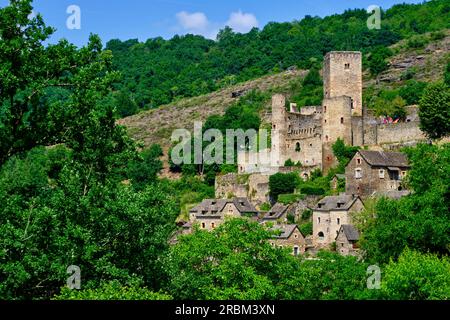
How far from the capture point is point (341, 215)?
61.2m

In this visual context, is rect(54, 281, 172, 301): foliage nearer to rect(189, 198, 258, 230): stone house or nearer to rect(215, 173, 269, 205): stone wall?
rect(189, 198, 258, 230): stone house

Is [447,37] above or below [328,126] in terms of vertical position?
above

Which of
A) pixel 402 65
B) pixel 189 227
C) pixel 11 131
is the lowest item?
pixel 189 227

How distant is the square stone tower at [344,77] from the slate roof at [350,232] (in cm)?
2230

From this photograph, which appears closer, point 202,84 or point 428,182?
point 428,182

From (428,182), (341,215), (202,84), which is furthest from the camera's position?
(202,84)

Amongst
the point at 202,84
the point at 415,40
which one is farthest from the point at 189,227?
the point at 202,84

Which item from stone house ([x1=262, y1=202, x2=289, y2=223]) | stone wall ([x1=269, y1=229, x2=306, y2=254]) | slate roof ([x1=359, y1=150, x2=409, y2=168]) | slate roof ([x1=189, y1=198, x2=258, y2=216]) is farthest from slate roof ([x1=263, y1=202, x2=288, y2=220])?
slate roof ([x1=359, y1=150, x2=409, y2=168])

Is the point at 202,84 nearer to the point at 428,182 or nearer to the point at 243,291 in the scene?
the point at 428,182

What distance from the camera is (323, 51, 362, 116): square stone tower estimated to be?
80.4 meters

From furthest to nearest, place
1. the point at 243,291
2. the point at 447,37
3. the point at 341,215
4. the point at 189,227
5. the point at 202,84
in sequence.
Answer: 1. the point at 202,84
2. the point at 447,37
3. the point at 189,227
4. the point at 341,215
5. the point at 243,291

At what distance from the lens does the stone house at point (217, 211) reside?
7131cm

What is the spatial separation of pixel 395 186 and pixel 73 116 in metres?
41.3

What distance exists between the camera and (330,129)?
75688mm
